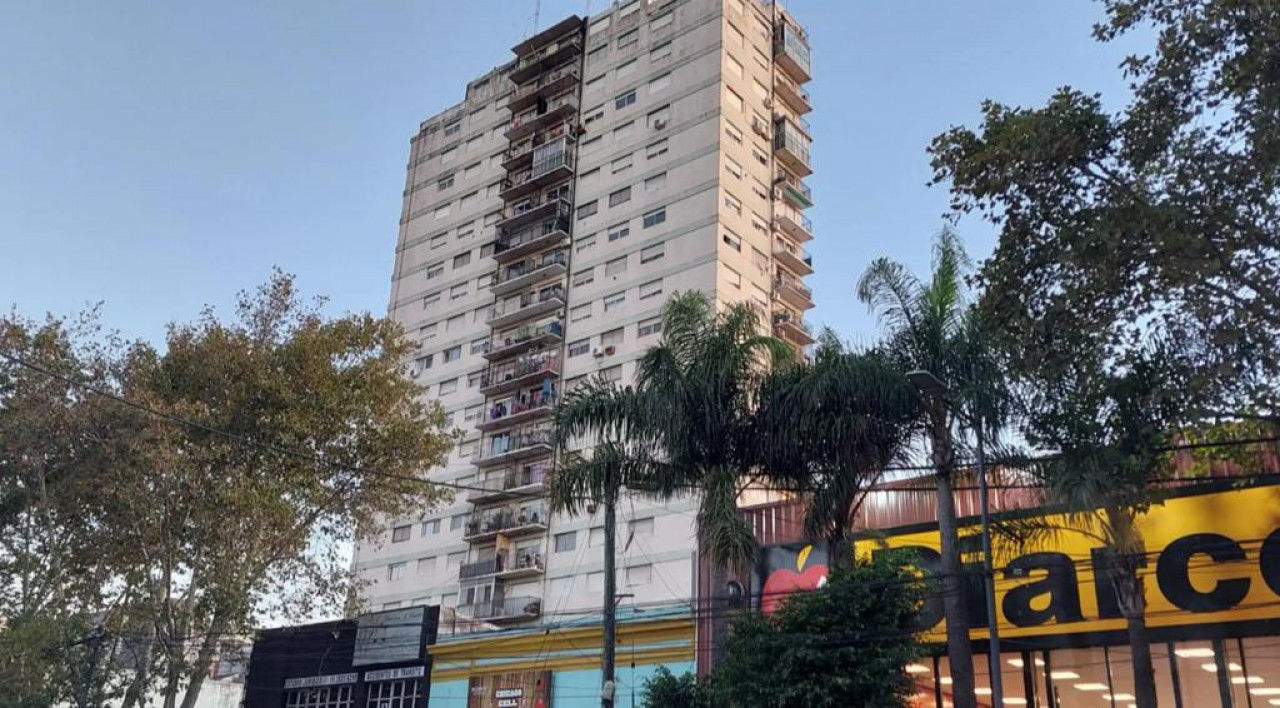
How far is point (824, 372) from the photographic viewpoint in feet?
62.7

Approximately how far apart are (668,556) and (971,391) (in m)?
28.4

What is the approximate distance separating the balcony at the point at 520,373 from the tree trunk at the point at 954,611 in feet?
121

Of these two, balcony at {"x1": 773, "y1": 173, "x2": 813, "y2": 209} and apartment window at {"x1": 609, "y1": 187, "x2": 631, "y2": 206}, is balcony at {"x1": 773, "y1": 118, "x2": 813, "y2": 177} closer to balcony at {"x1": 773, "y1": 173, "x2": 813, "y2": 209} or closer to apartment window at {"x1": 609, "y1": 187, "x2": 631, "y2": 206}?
balcony at {"x1": 773, "y1": 173, "x2": 813, "y2": 209}

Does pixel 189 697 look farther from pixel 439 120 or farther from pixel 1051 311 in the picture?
pixel 439 120

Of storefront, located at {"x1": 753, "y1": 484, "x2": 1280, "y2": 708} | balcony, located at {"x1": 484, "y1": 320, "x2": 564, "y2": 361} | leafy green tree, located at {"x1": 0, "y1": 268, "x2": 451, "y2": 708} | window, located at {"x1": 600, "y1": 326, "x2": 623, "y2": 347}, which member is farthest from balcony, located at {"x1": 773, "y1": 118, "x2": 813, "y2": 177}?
storefront, located at {"x1": 753, "y1": 484, "x2": 1280, "y2": 708}

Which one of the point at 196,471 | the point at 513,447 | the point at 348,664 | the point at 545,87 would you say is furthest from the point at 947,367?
the point at 545,87

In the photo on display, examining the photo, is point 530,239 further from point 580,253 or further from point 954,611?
point 954,611

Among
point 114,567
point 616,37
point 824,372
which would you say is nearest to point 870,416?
point 824,372

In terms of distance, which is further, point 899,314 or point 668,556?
point 668,556

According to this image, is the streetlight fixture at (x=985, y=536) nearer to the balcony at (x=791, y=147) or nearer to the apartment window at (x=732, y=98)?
the apartment window at (x=732, y=98)

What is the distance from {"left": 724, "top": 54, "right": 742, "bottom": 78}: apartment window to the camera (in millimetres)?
55938

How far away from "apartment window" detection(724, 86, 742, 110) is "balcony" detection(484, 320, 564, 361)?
46.1ft

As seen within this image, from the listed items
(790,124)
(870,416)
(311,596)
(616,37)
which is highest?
(616,37)

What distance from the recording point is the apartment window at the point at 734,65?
55.9 meters
